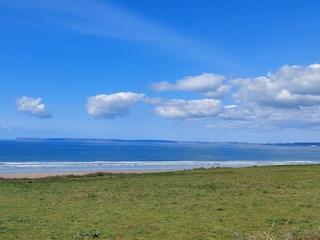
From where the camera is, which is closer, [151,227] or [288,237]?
[288,237]

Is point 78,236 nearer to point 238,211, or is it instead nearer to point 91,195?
point 238,211

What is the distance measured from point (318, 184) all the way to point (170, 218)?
14.3 metres

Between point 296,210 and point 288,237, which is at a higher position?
point 288,237

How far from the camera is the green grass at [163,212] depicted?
496 inches

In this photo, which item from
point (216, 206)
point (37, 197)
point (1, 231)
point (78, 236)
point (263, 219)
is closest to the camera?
point (78, 236)

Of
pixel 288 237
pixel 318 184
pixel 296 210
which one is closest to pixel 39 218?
pixel 296 210

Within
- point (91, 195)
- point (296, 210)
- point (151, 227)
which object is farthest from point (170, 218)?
point (91, 195)

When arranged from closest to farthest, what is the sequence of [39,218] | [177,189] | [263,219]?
[263,219] < [39,218] < [177,189]

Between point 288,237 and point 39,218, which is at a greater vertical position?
point 288,237

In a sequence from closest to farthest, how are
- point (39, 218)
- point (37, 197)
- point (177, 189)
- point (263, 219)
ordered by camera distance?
point (263, 219) < point (39, 218) < point (37, 197) < point (177, 189)

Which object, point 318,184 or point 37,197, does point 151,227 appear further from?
point 318,184

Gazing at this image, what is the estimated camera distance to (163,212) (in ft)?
53.6

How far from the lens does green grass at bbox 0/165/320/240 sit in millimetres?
12609

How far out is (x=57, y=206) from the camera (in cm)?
1880
